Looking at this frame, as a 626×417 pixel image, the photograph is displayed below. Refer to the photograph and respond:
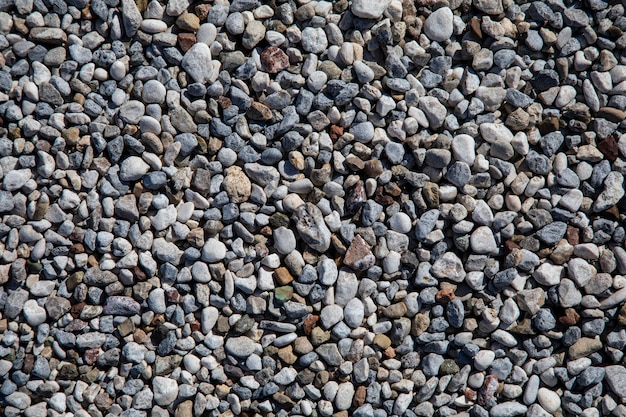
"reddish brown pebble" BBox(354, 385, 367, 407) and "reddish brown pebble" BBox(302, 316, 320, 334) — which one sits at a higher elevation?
"reddish brown pebble" BBox(302, 316, 320, 334)

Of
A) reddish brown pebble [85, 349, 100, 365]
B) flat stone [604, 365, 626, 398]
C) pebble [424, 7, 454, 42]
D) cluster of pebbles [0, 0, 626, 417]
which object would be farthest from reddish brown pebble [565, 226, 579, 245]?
reddish brown pebble [85, 349, 100, 365]

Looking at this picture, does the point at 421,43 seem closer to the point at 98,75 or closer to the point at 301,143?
the point at 301,143

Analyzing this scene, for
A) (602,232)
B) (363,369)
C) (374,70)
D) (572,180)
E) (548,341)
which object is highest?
(374,70)

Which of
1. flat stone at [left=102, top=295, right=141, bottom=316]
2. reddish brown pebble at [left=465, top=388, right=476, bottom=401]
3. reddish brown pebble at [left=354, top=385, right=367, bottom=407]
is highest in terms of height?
flat stone at [left=102, top=295, right=141, bottom=316]

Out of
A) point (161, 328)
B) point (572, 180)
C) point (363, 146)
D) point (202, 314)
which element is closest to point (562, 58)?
point (572, 180)

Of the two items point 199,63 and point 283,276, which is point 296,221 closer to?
point 283,276

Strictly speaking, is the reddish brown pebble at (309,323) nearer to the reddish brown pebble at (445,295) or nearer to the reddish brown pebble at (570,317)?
the reddish brown pebble at (445,295)

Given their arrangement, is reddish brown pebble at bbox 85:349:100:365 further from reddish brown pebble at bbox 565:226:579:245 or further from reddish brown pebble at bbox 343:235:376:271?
reddish brown pebble at bbox 565:226:579:245

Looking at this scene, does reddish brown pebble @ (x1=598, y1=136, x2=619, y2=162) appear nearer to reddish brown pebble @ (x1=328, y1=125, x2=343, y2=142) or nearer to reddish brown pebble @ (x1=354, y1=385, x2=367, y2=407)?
reddish brown pebble @ (x1=328, y1=125, x2=343, y2=142)
